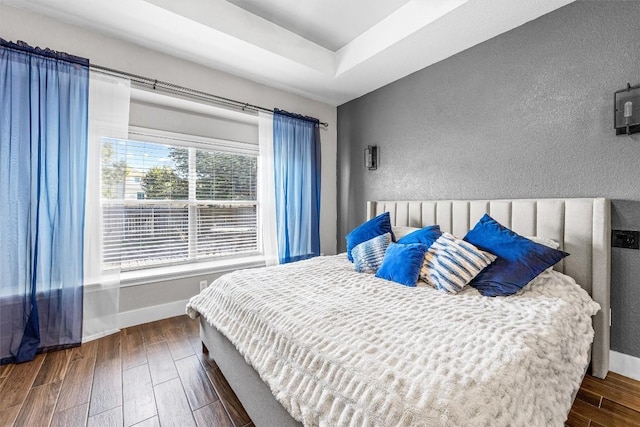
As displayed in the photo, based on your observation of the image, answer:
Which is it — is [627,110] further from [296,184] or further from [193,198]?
[193,198]

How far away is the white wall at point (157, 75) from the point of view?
2.08m

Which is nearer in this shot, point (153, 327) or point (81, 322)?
point (81, 322)

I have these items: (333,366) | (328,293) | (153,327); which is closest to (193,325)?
(153,327)

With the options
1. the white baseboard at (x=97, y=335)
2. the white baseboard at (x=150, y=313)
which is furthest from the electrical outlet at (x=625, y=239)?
the white baseboard at (x=97, y=335)

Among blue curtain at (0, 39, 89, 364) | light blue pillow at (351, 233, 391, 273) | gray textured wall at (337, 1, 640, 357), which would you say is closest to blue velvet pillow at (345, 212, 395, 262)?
light blue pillow at (351, 233, 391, 273)

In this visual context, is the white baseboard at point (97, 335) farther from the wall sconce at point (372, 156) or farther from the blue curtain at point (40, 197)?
the wall sconce at point (372, 156)

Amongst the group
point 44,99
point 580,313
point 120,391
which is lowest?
point 120,391

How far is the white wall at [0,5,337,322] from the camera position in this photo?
2.08m

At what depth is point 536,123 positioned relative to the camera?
7.07 ft

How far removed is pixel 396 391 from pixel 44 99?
9.50 feet

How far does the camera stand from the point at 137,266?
2.82 metres

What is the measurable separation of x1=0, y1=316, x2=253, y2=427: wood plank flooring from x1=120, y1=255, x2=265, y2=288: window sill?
0.55 m

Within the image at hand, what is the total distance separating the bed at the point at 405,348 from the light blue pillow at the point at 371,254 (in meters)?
0.22

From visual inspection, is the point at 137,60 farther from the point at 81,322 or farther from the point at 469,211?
the point at 469,211
